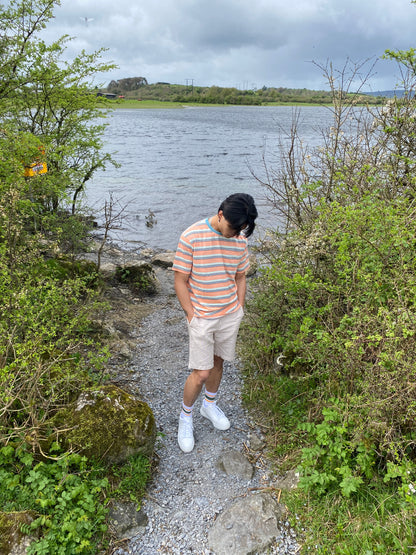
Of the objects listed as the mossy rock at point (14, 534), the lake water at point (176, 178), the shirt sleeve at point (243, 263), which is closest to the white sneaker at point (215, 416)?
the shirt sleeve at point (243, 263)

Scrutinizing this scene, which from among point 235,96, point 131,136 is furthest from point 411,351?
point 235,96

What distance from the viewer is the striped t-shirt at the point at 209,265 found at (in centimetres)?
321

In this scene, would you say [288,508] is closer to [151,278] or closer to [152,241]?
[151,278]

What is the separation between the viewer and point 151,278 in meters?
8.23

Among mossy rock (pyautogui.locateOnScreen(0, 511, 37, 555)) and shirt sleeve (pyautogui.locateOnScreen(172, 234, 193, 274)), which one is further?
shirt sleeve (pyautogui.locateOnScreen(172, 234, 193, 274))

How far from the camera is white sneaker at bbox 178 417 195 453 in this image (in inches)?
145

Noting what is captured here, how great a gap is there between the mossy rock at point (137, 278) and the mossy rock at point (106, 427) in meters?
4.52

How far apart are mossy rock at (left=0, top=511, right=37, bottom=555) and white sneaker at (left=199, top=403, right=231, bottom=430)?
6.12 feet

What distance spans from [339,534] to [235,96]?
318 ft

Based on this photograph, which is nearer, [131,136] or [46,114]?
[46,114]

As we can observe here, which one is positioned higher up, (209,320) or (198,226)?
(198,226)

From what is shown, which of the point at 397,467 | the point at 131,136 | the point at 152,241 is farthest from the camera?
the point at 131,136

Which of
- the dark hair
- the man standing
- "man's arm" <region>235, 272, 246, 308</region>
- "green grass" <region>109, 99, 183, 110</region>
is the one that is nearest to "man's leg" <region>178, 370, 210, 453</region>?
the man standing

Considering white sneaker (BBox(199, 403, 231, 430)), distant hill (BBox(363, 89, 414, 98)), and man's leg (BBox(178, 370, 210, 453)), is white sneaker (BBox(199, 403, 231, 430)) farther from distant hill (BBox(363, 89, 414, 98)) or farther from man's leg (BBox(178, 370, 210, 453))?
distant hill (BBox(363, 89, 414, 98))
